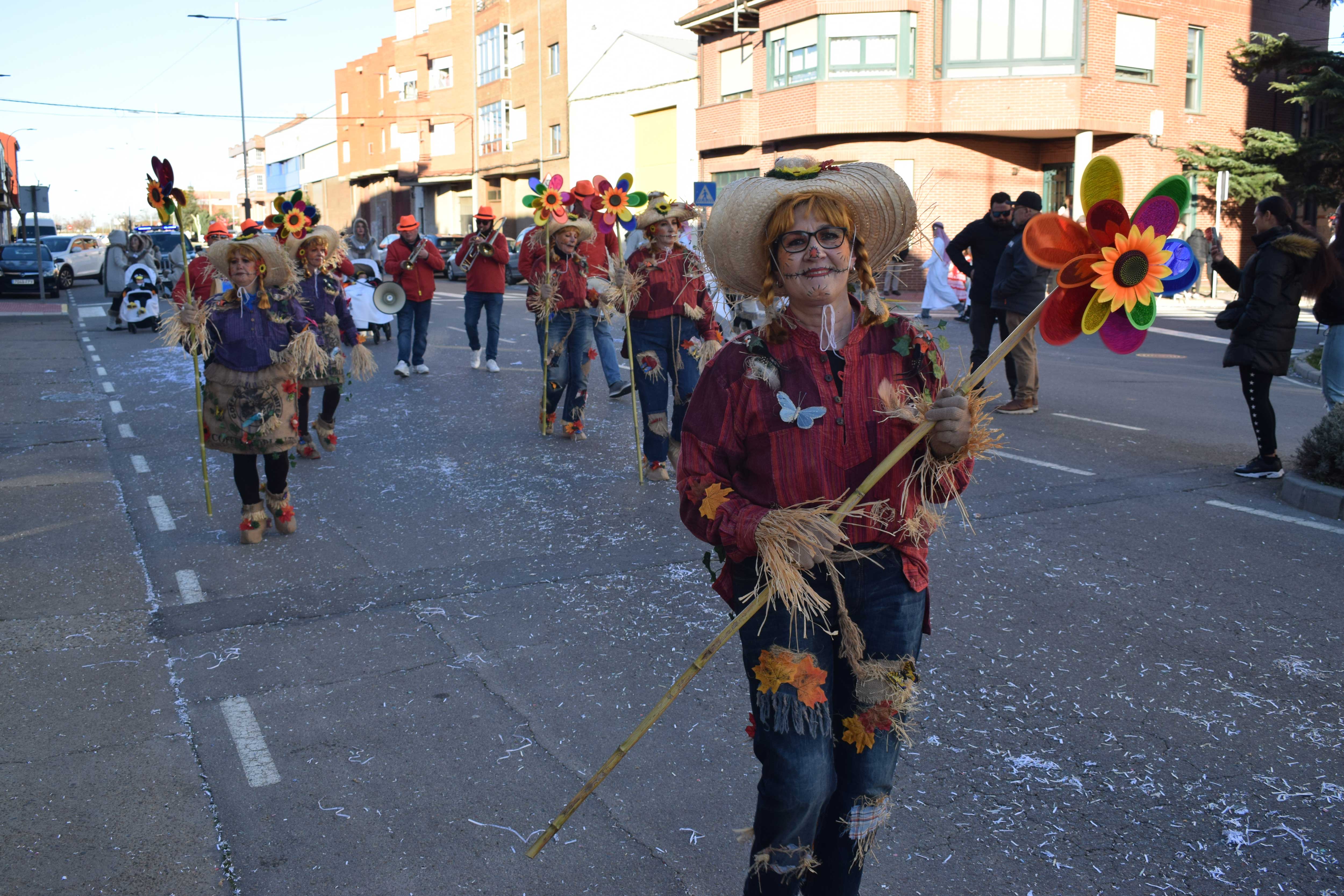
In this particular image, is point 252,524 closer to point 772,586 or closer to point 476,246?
point 772,586

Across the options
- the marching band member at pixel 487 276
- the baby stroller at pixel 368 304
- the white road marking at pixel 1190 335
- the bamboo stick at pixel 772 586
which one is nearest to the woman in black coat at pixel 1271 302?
the bamboo stick at pixel 772 586

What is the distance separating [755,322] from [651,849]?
1569mm

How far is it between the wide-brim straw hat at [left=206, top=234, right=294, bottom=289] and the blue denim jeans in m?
4.82

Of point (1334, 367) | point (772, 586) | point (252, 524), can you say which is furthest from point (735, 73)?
point (772, 586)

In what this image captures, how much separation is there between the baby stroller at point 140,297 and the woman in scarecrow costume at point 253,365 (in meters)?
14.4

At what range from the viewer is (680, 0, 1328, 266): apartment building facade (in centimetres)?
2889

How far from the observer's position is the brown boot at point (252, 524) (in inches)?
258

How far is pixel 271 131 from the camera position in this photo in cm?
9381

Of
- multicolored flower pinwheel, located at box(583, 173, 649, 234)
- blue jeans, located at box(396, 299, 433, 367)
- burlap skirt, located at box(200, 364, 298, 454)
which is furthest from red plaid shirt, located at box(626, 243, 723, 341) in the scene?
blue jeans, located at box(396, 299, 433, 367)

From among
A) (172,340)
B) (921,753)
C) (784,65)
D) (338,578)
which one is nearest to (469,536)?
(338,578)

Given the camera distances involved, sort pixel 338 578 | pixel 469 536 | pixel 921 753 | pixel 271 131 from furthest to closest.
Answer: pixel 271 131 → pixel 469 536 → pixel 338 578 → pixel 921 753

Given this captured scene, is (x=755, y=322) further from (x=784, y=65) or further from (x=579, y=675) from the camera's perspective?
(x=784, y=65)

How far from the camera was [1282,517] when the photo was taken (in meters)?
6.82

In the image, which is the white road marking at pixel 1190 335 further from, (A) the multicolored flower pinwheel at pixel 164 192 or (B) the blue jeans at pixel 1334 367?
(A) the multicolored flower pinwheel at pixel 164 192
